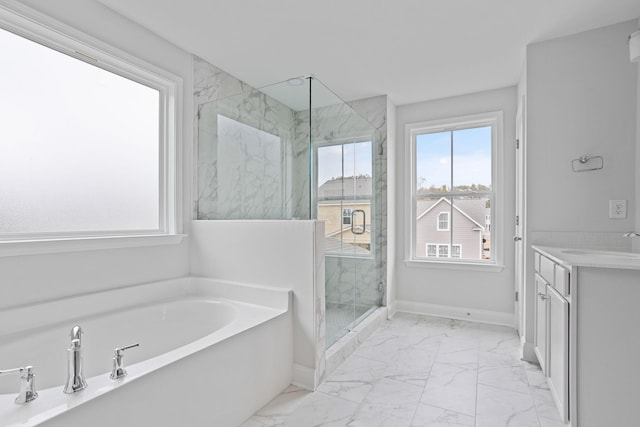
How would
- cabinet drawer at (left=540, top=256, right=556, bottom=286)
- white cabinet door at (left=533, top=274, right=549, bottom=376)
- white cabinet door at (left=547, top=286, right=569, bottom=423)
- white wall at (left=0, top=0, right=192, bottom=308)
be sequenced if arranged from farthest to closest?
1. white cabinet door at (left=533, top=274, right=549, bottom=376)
2. cabinet drawer at (left=540, top=256, right=556, bottom=286)
3. white wall at (left=0, top=0, right=192, bottom=308)
4. white cabinet door at (left=547, top=286, right=569, bottom=423)

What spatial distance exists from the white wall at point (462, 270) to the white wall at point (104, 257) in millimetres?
2292

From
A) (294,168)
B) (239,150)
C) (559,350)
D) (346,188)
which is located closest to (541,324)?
(559,350)

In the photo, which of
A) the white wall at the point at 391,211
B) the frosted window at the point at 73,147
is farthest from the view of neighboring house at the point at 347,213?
the frosted window at the point at 73,147

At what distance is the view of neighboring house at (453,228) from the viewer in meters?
3.38

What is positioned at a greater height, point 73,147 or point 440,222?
point 73,147

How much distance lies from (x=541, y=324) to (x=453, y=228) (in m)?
1.57

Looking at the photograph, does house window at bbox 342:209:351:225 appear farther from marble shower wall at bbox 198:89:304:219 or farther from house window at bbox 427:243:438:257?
house window at bbox 427:243:438:257

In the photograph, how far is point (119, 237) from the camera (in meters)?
2.04

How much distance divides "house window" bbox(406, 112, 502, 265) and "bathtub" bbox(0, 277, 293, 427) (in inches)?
84.6

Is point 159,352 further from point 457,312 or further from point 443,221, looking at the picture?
point 443,221

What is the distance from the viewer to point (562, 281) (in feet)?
5.15

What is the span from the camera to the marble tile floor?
67.6 inches

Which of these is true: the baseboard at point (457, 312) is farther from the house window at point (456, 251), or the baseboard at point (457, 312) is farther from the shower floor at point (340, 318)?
the shower floor at point (340, 318)

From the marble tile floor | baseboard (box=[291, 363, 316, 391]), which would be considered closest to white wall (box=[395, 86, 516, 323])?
the marble tile floor
